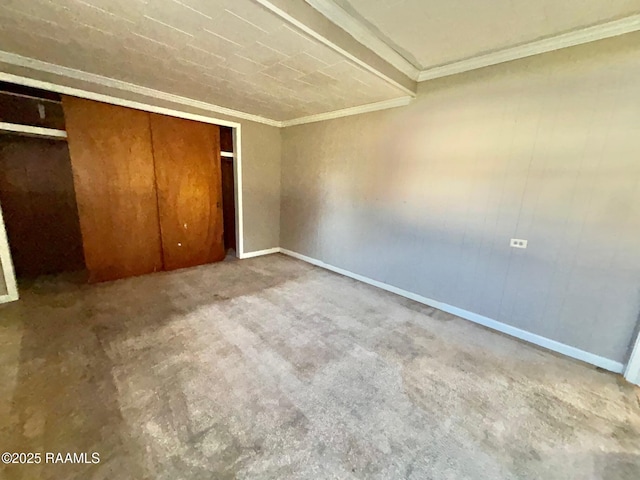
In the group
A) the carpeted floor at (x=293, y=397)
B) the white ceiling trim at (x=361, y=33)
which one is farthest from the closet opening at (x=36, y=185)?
the white ceiling trim at (x=361, y=33)

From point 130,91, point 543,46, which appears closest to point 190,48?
point 130,91

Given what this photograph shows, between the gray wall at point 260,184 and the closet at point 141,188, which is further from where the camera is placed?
the gray wall at point 260,184

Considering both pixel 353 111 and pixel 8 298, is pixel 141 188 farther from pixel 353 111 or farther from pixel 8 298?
pixel 353 111

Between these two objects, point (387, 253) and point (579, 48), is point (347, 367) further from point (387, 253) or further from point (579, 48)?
point (579, 48)

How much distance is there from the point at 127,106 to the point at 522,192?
15.6 ft

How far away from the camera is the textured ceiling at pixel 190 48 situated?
1775 millimetres

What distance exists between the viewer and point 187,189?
4.05 metres

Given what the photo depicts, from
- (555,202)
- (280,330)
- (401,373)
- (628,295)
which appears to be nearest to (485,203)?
(555,202)

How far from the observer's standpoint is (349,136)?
3893 millimetres

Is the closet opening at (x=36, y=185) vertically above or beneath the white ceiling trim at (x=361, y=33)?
beneath

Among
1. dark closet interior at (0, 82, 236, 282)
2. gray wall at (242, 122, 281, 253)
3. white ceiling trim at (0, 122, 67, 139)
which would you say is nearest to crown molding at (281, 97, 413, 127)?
gray wall at (242, 122, 281, 253)

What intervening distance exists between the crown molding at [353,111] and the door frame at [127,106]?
102 centimetres

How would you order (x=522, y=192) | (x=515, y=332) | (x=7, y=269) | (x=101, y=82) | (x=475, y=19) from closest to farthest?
1. (x=475, y=19)
2. (x=522, y=192)
3. (x=515, y=332)
4. (x=7, y=269)
5. (x=101, y=82)

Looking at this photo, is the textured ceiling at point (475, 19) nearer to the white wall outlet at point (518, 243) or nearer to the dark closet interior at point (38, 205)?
the white wall outlet at point (518, 243)
